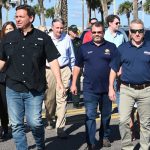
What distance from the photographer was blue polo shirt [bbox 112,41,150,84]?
6.46 meters

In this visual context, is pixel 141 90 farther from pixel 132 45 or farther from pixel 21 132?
pixel 21 132

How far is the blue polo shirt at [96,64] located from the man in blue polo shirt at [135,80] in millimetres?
307

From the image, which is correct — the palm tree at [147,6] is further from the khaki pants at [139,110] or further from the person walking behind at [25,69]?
the person walking behind at [25,69]

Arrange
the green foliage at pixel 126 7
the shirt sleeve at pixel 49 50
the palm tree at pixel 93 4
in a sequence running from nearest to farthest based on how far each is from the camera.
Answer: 1. the shirt sleeve at pixel 49 50
2. the palm tree at pixel 93 4
3. the green foliage at pixel 126 7

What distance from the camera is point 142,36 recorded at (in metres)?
6.52

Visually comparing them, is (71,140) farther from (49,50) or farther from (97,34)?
(49,50)

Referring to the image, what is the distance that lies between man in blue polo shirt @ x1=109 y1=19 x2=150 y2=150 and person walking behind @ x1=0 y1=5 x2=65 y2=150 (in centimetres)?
96

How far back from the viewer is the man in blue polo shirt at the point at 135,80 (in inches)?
255

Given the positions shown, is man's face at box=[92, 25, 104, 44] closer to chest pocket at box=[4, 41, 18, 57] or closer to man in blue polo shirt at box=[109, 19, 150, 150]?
man in blue polo shirt at box=[109, 19, 150, 150]

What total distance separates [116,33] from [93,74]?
208 centimetres

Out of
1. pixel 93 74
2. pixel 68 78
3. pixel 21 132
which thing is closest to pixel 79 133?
pixel 68 78

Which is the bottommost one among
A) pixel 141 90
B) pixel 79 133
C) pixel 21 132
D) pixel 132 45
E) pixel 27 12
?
pixel 79 133

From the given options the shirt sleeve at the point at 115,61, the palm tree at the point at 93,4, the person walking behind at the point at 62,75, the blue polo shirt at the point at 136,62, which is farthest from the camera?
the palm tree at the point at 93,4

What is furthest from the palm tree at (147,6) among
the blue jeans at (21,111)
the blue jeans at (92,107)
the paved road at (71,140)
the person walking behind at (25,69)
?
the blue jeans at (21,111)
